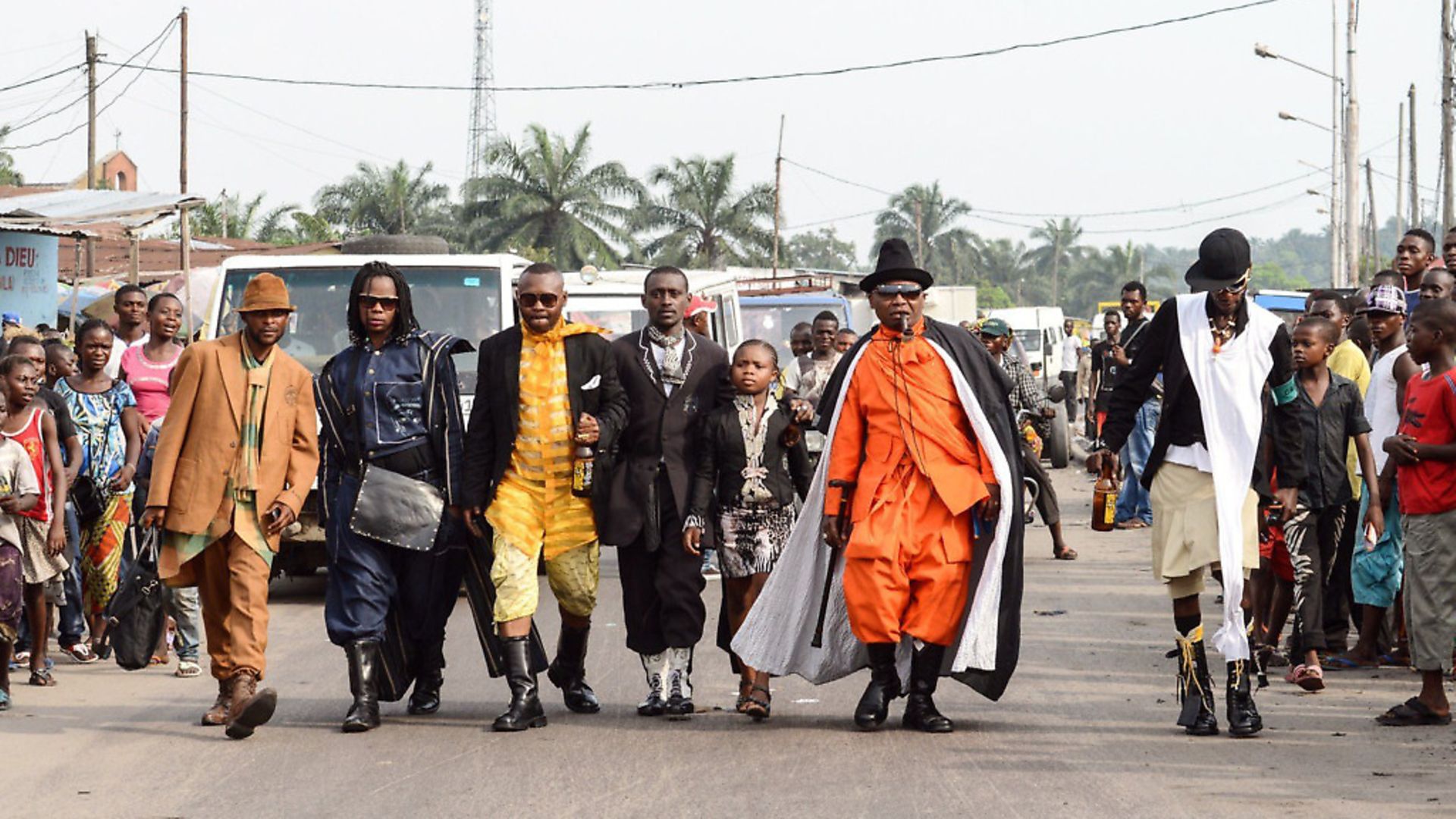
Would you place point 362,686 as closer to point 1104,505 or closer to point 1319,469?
point 1104,505

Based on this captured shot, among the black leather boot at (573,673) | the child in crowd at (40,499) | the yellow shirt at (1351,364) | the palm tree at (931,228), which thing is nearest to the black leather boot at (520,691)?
the black leather boot at (573,673)

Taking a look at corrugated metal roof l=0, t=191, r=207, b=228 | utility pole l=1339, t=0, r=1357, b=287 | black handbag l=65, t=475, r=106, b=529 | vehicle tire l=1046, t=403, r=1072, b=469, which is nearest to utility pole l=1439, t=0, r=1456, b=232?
utility pole l=1339, t=0, r=1357, b=287

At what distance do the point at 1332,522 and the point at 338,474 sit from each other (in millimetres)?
4773

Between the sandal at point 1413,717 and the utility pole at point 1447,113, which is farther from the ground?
the utility pole at point 1447,113

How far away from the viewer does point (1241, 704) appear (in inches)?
303

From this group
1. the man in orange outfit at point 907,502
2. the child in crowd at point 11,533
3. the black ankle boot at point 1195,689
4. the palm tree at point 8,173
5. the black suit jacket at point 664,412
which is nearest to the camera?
the black ankle boot at point 1195,689

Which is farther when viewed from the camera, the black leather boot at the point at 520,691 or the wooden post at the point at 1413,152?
the wooden post at the point at 1413,152

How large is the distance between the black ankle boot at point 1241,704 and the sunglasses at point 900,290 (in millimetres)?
1923

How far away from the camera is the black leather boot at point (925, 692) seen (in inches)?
309

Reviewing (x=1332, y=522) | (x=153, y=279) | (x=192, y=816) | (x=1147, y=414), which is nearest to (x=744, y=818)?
(x=192, y=816)

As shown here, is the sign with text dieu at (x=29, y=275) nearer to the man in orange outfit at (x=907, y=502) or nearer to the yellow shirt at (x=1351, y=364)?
the yellow shirt at (x=1351, y=364)

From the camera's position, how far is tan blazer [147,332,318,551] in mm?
8047

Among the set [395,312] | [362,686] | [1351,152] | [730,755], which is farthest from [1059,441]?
[730,755]

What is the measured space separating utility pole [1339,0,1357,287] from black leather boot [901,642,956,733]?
25.7 m
